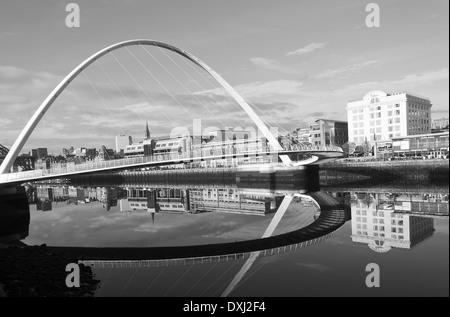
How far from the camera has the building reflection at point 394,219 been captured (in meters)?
16.6

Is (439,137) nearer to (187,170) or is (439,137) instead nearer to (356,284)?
(187,170)

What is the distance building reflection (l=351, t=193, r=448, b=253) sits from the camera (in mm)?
16562

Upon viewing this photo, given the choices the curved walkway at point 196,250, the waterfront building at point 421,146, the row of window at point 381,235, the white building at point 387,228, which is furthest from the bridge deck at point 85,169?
the waterfront building at point 421,146

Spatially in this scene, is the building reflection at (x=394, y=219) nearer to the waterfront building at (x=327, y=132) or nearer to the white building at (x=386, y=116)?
the white building at (x=386, y=116)

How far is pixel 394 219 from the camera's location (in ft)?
69.9

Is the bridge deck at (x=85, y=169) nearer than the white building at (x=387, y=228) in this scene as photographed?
No

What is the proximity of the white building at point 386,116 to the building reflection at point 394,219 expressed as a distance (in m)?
37.9

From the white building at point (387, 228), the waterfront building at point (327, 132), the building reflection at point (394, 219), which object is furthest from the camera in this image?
the waterfront building at point (327, 132)

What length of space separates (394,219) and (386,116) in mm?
51568

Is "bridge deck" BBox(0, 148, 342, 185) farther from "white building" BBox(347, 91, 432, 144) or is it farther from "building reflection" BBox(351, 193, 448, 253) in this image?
"white building" BBox(347, 91, 432, 144)

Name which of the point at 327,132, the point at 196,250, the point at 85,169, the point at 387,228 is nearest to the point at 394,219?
the point at 387,228

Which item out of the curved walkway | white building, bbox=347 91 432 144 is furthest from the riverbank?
white building, bbox=347 91 432 144

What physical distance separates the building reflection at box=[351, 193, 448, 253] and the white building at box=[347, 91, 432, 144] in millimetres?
37948
